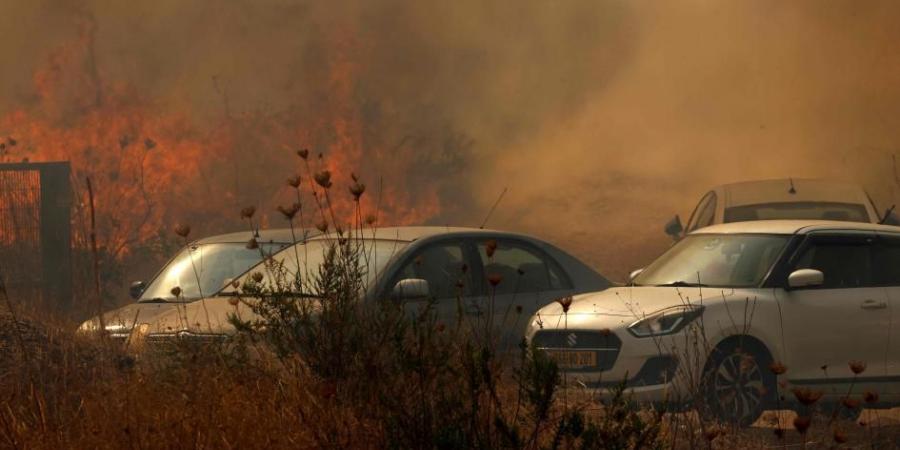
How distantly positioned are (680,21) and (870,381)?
3015 cm

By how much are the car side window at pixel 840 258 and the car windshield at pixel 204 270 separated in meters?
4.29

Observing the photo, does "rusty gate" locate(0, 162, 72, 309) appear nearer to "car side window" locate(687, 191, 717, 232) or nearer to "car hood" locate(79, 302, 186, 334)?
"car hood" locate(79, 302, 186, 334)

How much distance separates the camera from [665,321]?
11.0 m

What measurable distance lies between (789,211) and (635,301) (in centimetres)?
520

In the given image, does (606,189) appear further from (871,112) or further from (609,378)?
(609,378)

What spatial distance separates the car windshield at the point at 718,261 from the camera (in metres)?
11.9

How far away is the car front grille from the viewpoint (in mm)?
11039

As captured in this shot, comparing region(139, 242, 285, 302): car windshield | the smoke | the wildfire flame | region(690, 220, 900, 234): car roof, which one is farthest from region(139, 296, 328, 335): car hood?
the smoke

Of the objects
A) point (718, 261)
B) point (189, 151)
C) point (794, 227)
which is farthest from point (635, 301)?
point (189, 151)

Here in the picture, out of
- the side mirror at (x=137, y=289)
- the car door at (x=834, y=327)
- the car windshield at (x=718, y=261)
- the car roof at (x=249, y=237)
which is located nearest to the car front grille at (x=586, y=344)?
the car windshield at (x=718, y=261)

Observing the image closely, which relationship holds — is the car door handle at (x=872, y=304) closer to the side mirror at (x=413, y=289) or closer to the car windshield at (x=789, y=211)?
the side mirror at (x=413, y=289)

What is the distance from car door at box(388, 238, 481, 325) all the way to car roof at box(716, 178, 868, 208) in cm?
488

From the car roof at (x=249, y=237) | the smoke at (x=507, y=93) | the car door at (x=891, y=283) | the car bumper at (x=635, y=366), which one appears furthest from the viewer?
the smoke at (x=507, y=93)

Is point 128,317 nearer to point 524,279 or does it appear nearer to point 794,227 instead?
point 524,279
